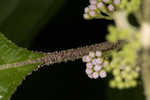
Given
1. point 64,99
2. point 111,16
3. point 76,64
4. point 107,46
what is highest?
point 111,16

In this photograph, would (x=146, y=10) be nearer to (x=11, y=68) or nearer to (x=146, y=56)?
(x=146, y=56)

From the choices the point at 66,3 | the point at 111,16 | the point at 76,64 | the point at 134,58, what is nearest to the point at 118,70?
the point at 134,58

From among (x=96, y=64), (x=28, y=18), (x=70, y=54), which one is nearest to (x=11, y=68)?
(x=70, y=54)

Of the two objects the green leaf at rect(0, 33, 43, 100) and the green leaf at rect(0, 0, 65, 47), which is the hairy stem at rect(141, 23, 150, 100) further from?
the green leaf at rect(0, 0, 65, 47)

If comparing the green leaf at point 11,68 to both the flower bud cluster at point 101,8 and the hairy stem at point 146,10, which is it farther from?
the hairy stem at point 146,10

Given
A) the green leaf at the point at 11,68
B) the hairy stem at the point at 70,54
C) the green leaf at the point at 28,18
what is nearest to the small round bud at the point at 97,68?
the hairy stem at the point at 70,54

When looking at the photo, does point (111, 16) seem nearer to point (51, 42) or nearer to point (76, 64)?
point (76, 64)
